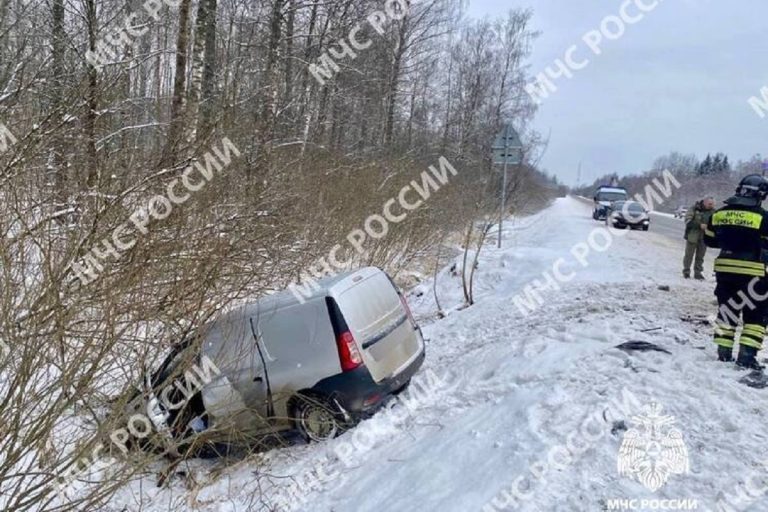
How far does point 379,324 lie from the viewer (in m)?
5.03

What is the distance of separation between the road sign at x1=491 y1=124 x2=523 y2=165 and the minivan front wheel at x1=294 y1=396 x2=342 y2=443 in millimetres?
8261

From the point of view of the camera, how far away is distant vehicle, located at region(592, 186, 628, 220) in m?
26.8

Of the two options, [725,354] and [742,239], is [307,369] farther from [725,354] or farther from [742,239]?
[742,239]

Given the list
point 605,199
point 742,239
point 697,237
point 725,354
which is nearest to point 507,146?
point 697,237

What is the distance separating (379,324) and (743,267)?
370 centimetres

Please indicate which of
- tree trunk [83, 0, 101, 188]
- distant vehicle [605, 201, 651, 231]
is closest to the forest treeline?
tree trunk [83, 0, 101, 188]

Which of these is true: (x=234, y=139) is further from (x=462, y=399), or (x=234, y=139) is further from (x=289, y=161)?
(x=462, y=399)

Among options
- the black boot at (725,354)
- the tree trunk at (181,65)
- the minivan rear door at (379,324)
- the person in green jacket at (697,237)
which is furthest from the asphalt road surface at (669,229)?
the tree trunk at (181,65)

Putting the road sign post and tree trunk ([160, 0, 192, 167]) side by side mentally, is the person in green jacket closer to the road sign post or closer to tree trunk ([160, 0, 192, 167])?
the road sign post

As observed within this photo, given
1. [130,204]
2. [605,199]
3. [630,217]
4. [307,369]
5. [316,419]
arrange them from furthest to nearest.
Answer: [605,199]
[630,217]
[316,419]
[307,369]
[130,204]

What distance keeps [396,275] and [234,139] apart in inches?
243

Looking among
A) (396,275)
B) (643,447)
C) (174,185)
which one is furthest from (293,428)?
(396,275)

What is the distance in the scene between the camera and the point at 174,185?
17.0ft

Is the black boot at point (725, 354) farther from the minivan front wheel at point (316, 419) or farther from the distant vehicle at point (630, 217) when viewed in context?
the distant vehicle at point (630, 217)
